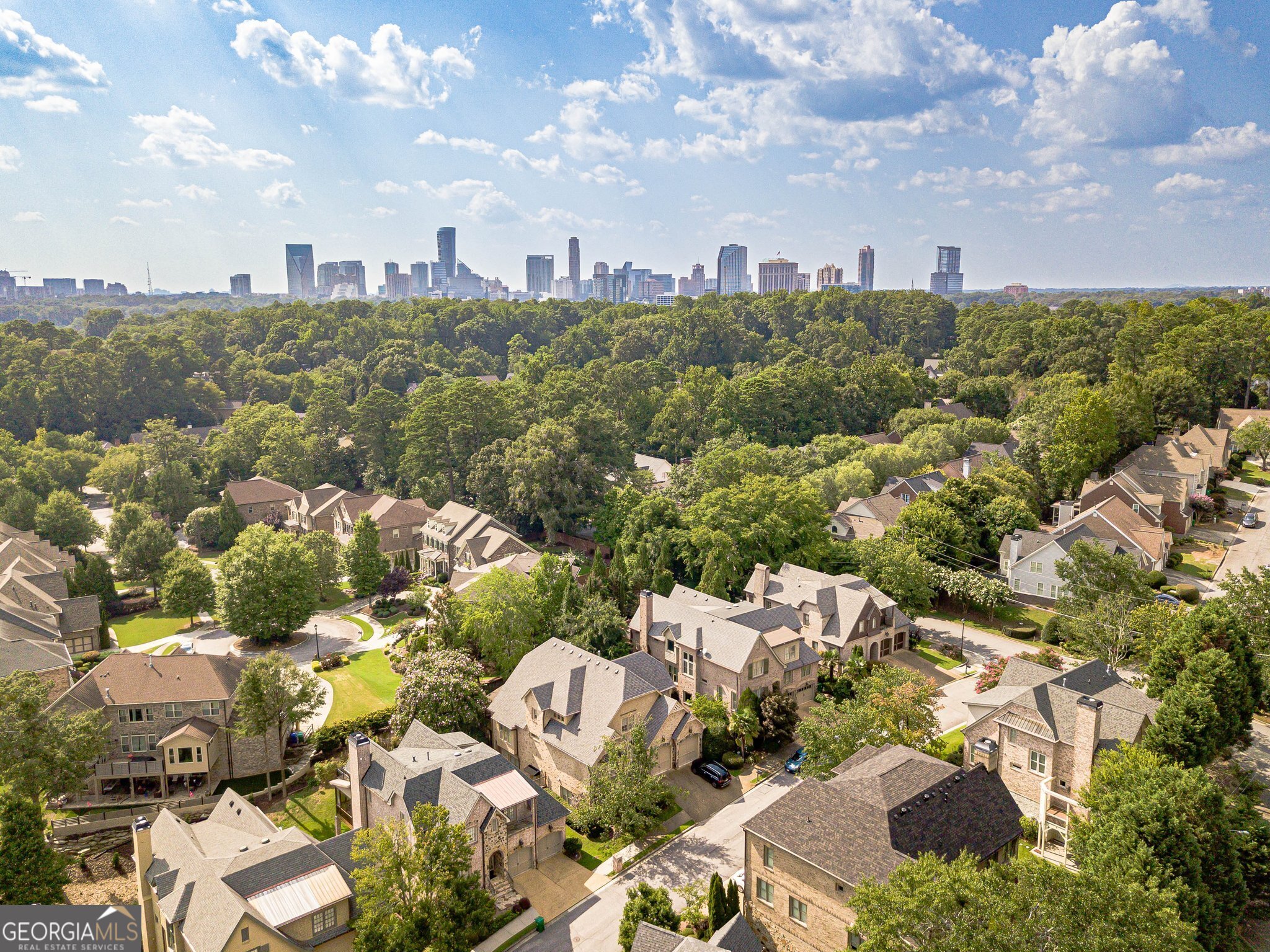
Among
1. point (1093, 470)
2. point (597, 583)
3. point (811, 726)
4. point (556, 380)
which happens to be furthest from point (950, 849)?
point (556, 380)

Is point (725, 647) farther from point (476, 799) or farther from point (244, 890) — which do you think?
point (244, 890)

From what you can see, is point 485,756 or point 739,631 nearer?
point 485,756

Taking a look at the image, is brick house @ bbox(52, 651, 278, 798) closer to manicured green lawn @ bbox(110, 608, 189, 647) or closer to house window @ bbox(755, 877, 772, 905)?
manicured green lawn @ bbox(110, 608, 189, 647)

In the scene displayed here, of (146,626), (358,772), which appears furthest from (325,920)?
→ (146,626)

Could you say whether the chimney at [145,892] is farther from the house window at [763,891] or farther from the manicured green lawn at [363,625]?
→ the manicured green lawn at [363,625]

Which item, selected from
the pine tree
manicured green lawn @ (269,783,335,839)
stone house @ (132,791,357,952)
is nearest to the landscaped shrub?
stone house @ (132,791,357,952)

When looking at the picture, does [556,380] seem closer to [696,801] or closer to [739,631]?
[739,631]
